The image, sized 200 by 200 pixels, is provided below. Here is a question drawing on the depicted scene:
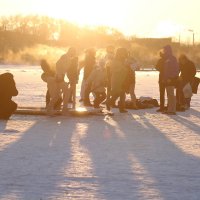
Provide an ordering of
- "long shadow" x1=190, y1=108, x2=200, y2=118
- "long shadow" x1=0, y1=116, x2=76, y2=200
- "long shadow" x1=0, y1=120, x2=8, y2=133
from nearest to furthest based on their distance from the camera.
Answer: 1. "long shadow" x1=0, y1=116, x2=76, y2=200
2. "long shadow" x1=0, y1=120, x2=8, y2=133
3. "long shadow" x1=190, y1=108, x2=200, y2=118

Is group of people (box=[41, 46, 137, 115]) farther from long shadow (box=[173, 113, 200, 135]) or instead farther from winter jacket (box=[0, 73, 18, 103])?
long shadow (box=[173, 113, 200, 135])

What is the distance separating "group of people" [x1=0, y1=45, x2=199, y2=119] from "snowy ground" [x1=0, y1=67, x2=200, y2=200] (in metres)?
0.70

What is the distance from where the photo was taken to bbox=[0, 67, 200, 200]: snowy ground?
216 inches

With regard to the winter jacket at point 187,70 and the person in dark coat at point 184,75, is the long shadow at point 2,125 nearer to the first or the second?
the person in dark coat at point 184,75

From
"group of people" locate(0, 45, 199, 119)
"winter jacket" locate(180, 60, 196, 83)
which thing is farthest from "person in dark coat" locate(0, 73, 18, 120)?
"winter jacket" locate(180, 60, 196, 83)

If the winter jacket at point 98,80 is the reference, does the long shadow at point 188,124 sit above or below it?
below

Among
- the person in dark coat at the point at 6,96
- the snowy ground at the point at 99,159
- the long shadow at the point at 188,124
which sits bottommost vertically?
the long shadow at the point at 188,124

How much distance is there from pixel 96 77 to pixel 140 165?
7.74 m

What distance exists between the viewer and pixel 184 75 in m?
14.5

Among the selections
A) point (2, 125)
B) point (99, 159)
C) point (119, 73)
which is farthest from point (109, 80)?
point (99, 159)

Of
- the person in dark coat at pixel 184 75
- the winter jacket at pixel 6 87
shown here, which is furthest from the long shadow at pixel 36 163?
the person in dark coat at pixel 184 75

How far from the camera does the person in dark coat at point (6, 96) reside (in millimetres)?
11914

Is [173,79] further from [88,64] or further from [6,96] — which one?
[6,96]

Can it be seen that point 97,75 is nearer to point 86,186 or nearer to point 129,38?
point 86,186
